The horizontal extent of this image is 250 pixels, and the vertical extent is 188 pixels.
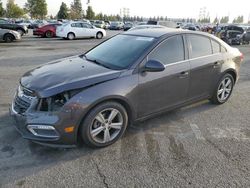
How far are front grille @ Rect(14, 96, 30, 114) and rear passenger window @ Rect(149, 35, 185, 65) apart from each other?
6.26 ft

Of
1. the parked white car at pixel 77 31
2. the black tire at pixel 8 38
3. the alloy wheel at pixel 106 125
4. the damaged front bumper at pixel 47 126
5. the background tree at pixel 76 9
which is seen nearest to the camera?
the damaged front bumper at pixel 47 126

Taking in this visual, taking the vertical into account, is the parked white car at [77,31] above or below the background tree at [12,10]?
below

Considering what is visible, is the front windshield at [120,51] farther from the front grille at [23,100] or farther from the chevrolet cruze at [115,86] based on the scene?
the front grille at [23,100]

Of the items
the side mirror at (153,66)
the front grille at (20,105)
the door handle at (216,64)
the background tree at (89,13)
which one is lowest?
the front grille at (20,105)

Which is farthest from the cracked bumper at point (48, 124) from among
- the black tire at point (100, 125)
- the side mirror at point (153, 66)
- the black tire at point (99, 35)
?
the black tire at point (99, 35)

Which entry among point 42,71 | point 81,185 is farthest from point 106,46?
point 81,185

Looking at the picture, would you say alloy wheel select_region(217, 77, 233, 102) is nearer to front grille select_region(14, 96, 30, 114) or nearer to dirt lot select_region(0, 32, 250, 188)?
dirt lot select_region(0, 32, 250, 188)

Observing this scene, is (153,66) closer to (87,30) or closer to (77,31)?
(77,31)

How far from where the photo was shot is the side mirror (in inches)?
142

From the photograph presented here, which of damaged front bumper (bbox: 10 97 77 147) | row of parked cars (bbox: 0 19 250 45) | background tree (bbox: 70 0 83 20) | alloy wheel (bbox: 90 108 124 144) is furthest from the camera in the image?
background tree (bbox: 70 0 83 20)

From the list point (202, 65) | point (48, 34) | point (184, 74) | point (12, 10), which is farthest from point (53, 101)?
point (12, 10)

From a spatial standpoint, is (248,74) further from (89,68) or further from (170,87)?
(89,68)

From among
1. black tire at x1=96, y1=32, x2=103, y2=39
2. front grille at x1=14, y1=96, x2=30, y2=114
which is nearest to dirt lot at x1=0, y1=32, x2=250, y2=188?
front grille at x1=14, y1=96, x2=30, y2=114

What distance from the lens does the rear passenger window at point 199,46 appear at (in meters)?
4.43
